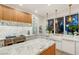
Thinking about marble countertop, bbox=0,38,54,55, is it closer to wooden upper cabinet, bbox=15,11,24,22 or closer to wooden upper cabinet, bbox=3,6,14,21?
wooden upper cabinet, bbox=3,6,14,21

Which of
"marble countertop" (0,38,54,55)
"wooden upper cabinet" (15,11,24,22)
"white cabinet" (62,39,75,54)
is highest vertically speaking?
"wooden upper cabinet" (15,11,24,22)

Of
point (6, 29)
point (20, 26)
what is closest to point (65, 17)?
point (20, 26)

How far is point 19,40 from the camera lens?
17.0ft

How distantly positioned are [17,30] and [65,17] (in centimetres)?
342

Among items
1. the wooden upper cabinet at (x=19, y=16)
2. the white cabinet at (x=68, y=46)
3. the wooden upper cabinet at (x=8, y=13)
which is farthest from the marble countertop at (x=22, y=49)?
the wooden upper cabinet at (x=19, y=16)

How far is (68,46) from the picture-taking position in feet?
15.0

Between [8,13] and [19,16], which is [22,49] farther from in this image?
[19,16]

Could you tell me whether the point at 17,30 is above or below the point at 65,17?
below

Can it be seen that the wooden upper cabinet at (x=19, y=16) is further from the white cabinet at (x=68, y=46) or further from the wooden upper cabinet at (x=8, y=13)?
the white cabinet at (x=68, y=46)

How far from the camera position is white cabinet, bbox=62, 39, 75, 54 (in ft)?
14.3

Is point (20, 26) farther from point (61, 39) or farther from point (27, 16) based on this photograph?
point (61, 39)

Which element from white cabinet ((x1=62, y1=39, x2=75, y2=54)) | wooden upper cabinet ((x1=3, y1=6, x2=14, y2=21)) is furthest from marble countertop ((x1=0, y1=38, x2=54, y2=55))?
wooden upper cabinet ((x1=3, y1=6, x2=14, y2=21))

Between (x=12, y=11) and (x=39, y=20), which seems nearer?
(x=12, y=11)

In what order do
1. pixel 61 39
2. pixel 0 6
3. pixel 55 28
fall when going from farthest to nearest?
pixel 55 28
pixel 61 39
pixel 0 6
